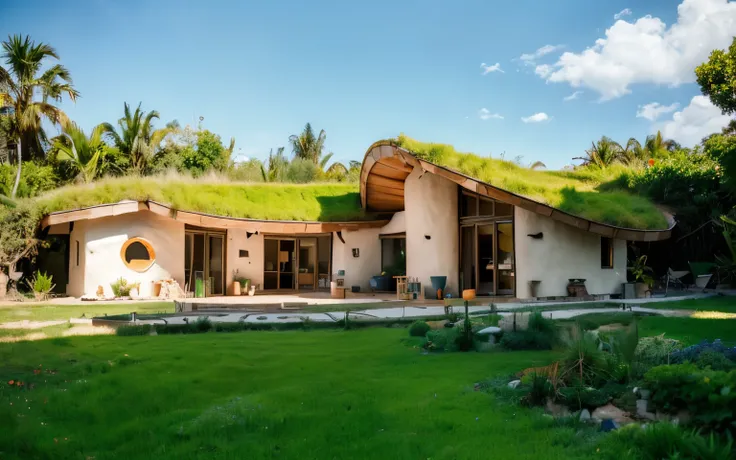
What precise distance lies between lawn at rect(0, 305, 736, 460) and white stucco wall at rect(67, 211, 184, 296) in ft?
33.9

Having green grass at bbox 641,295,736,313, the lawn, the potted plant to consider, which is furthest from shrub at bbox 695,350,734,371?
the potted plant

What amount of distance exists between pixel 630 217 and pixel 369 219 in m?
8.84

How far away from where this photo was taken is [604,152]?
3281cm

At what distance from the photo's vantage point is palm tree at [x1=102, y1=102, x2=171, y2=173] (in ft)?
108

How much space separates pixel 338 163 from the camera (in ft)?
155

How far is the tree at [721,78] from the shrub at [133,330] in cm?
1816

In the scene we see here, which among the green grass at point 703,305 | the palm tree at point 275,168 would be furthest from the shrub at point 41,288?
the green grass at point 703,305

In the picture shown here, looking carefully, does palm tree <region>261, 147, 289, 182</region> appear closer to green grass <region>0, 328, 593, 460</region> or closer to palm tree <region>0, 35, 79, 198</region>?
palm tree <region>0, 35, 79, 198</region>

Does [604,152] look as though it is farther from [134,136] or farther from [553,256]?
[134,136]

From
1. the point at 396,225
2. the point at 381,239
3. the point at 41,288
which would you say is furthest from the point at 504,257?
the point at 41,288

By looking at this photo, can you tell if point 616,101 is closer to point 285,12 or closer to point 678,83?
point 678,83

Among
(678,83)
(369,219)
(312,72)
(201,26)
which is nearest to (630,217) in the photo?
(369,219)

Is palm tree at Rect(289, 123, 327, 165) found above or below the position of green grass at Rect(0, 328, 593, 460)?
above

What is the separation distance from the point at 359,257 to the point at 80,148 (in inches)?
585
